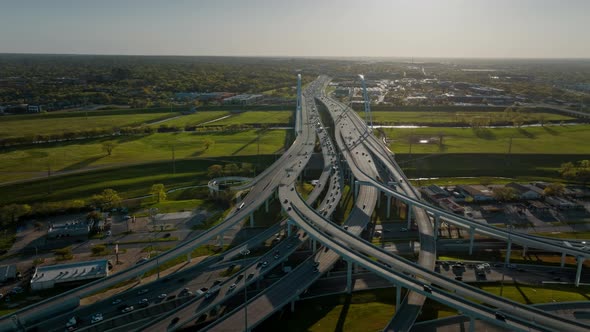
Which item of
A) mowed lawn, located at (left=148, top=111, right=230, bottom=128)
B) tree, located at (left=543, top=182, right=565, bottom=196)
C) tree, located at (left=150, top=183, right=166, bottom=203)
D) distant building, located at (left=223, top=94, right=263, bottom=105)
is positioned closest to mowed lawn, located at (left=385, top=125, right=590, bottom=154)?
tree, located at (left=543, top=182, right=565, bottom=196)

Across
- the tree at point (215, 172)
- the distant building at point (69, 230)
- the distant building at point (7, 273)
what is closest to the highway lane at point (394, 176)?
the tree at point (215, 172)

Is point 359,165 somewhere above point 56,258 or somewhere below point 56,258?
above

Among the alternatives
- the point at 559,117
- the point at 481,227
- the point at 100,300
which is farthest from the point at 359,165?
the point at 559,117

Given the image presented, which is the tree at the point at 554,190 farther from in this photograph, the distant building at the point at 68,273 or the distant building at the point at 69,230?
the distant building at the point at 69,230

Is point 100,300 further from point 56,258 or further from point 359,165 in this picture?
point 359,165

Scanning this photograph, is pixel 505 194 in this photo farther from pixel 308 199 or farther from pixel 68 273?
pixel 68 273
